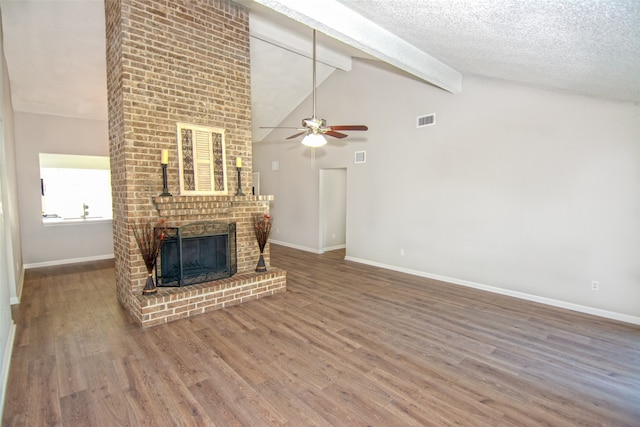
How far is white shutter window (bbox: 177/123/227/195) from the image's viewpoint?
13.2 ft

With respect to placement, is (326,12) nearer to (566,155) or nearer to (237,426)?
(237,426)

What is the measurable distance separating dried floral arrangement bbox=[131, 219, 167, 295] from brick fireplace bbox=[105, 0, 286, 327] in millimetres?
99

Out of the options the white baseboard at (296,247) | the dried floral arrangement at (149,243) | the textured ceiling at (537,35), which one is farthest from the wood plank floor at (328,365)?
the white baseboard at (296,247)

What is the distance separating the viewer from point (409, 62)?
134 inches

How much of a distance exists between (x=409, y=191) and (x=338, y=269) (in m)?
1.96

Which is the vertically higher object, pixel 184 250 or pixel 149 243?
pixel 149 243

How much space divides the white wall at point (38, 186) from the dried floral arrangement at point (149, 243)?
393cm

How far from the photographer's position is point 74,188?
22.6 ft

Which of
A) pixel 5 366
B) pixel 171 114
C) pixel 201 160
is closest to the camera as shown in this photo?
pixel 5 366

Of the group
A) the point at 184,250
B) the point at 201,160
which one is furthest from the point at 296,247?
the point at 201,160

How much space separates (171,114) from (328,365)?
3.41 meters

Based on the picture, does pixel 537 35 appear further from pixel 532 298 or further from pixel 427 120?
pixel 532 298

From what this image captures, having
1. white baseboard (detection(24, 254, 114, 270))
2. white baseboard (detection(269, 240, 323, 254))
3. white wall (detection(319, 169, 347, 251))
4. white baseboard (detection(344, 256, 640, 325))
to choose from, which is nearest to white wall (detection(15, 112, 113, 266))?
white baseboard (detection(24, 254, 114, 270))

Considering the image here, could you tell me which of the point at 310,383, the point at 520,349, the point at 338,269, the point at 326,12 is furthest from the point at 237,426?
the point at 338,269
